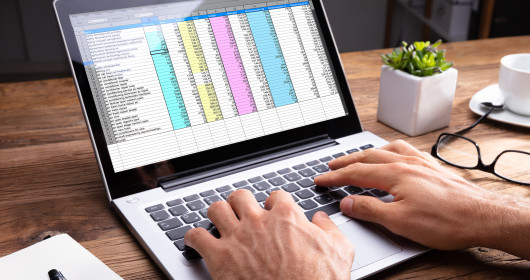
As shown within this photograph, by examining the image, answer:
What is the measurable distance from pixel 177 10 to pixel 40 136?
16.4 inches

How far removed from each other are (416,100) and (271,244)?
539 mm

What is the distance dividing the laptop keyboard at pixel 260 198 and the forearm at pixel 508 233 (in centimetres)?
16

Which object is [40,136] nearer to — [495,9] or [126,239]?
[126,239]

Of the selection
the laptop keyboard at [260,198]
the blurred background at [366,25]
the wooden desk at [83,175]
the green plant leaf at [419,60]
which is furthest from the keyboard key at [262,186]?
the blurred background at [366,25]

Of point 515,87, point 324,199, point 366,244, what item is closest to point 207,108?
point 324,199

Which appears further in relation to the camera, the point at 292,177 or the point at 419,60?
the point at 419,60

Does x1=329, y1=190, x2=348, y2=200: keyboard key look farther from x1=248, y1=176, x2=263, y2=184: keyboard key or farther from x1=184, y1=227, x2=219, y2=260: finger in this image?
x1=184, y1=227, x2=219, y2=260: finger

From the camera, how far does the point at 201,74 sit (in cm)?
87

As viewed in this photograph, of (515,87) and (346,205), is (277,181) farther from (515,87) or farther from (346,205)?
(515,87)

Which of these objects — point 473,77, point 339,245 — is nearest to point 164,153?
point 339,245

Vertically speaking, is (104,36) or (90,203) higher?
(104,36)

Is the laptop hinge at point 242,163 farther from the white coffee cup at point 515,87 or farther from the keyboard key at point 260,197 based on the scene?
the white coffee cup at point 515,87

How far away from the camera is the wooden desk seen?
664 millimetres

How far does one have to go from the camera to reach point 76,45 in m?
0.79
